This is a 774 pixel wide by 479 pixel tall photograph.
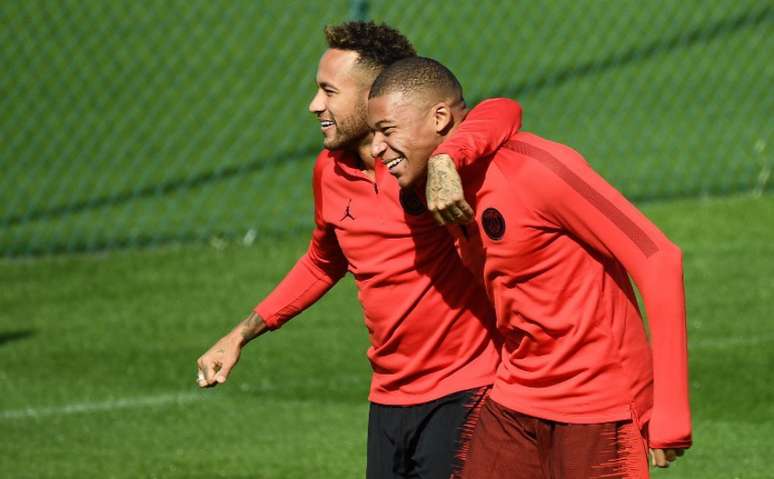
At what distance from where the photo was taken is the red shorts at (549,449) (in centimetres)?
416

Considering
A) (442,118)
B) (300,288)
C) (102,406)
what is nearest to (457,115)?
(442,118)

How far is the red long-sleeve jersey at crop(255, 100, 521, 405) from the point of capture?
490 centimetres

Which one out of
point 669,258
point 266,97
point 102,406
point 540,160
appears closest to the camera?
point 669,258

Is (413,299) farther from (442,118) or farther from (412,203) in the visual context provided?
(442,118)

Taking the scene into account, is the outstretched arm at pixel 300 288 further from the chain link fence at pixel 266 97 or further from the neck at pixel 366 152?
the chain link fence at pixel 266 97

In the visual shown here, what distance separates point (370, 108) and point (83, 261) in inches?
278

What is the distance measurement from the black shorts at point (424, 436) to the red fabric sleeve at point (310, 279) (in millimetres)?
516

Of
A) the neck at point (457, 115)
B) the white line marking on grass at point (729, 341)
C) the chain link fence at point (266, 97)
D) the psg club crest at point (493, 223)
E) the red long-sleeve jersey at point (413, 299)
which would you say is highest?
the neck at point (457, 115)

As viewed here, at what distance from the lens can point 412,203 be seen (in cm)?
487

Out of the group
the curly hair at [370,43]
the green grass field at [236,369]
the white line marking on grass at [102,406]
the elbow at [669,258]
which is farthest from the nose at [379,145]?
the white line marking on grass at [102,406]

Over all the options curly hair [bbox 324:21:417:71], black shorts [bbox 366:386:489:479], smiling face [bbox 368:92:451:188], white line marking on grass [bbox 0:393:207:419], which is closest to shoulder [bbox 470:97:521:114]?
smiling face [bbox 368:92:451:188]

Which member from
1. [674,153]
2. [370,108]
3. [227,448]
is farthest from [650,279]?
[674,153]

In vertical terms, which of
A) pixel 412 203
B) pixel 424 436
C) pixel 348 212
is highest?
pixel 412 203

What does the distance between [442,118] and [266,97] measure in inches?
410
